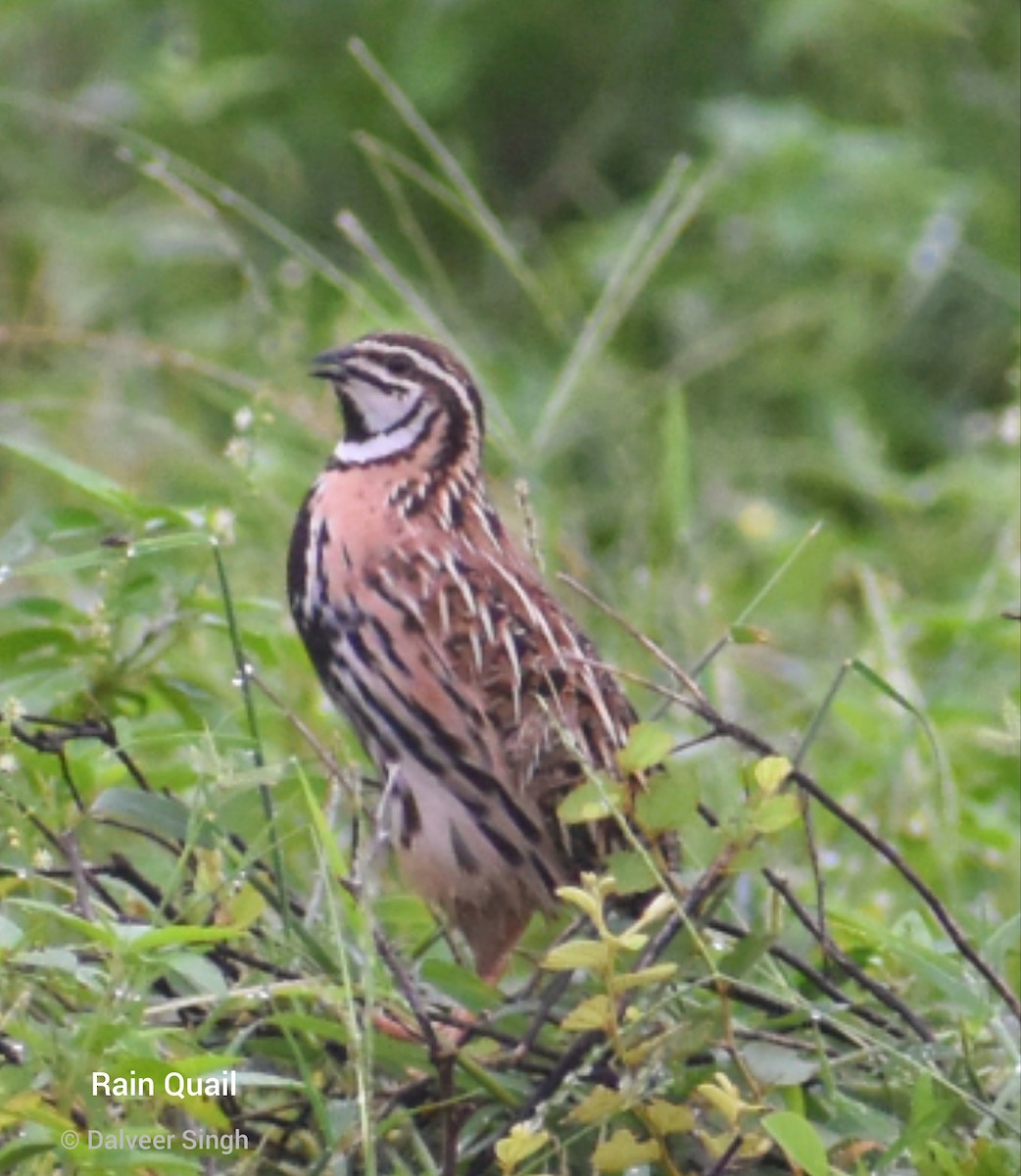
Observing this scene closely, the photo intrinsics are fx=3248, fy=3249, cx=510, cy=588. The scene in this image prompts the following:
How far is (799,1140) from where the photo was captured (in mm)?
2820

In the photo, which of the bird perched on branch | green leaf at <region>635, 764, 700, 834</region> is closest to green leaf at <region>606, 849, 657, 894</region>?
green leaf at <region>635, 764, 700, 834</region>

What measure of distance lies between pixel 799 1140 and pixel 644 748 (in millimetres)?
370

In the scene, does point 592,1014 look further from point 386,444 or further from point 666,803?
point 386,444

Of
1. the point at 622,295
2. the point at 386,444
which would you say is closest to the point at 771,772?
the point at 386,444

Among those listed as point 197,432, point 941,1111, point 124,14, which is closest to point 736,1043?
point 941,1111

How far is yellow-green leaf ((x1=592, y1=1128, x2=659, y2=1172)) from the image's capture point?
291 cm

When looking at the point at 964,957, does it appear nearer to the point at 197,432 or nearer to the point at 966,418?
the point at 197,432

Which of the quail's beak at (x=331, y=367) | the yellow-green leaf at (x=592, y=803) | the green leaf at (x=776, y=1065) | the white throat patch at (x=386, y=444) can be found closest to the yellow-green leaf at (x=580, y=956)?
the yellow-green leaf at (x=592, y=803)

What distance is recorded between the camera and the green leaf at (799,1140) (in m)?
2.80

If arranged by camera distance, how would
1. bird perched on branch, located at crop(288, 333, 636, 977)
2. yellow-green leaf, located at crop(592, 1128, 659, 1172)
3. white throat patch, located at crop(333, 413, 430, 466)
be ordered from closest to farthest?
yellow-green leaf, located at crop(592, 1128, 659, 1172) < bird perched on branch, located at crop(288, 333, 636, 977) < white throat patch, located at crop(333, 413, 430, 466)

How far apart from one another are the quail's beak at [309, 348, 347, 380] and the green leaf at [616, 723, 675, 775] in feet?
3.92

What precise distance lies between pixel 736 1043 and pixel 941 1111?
0.68ft

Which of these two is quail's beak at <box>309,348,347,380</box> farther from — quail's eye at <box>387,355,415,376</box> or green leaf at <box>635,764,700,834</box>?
green leaf at <box>635,764,700,834</box>

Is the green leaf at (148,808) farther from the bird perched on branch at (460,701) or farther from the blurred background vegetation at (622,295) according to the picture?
the blurred background vegetation at (622,295)
